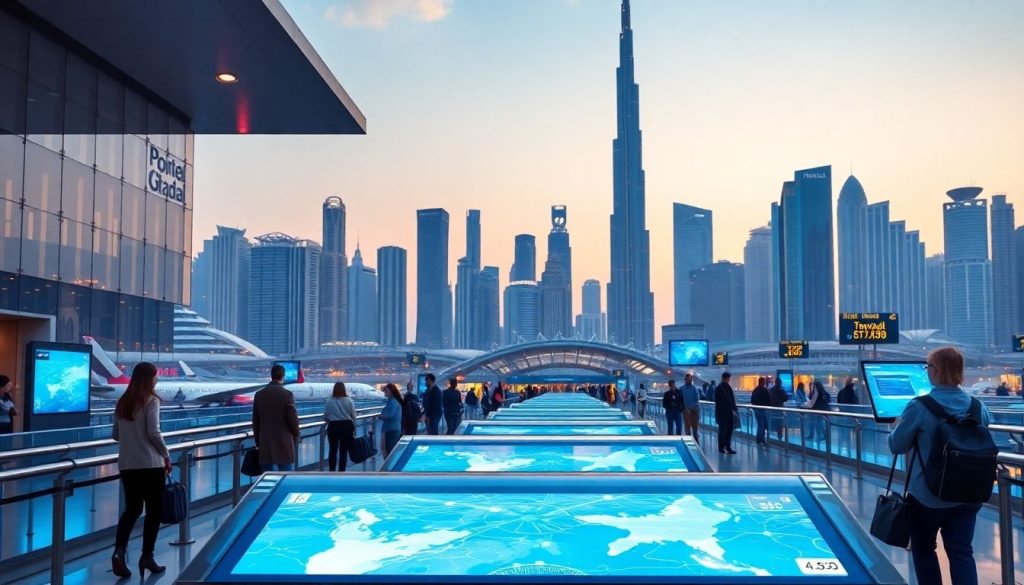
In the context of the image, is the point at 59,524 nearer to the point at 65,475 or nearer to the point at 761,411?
the point at 65,475

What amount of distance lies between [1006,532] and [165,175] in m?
21.3

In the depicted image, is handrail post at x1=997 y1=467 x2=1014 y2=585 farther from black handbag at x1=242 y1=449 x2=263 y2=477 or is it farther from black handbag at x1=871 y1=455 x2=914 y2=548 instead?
black handbag at x1=242 y1=449 x2=263 y2=477

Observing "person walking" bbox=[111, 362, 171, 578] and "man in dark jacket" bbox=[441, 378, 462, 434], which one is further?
"man in dark jacket" bbox=[441, 378, 462, 434]

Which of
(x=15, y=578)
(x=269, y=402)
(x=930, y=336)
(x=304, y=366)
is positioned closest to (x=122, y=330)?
(x=269, y=402)

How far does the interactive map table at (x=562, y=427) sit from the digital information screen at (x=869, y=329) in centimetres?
2670

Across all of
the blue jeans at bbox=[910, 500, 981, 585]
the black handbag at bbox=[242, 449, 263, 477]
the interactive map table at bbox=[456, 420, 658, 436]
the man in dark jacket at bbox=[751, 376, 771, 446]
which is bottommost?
the man in dark jacket at bbox=[751, 376, 771, 446]

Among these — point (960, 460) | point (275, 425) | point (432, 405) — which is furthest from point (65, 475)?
point (432, 405)

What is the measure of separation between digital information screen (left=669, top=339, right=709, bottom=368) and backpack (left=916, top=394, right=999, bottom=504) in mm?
38866

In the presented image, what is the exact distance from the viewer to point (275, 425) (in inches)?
→ 388

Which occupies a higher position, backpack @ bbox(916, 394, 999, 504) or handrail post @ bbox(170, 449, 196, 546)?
backpack @ bbox(916, 394, 999, 504)

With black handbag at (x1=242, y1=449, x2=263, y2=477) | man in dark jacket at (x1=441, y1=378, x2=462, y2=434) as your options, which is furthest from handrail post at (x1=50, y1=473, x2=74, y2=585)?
man in dark jacket at (x1=441, y1=378, x2=462, y2=434)

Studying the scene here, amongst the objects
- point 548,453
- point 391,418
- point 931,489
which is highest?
point 548,453

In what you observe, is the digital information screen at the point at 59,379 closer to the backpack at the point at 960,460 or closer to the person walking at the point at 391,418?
the person walking at the point at 391,418

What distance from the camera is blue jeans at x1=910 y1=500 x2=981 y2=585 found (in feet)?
16.9
